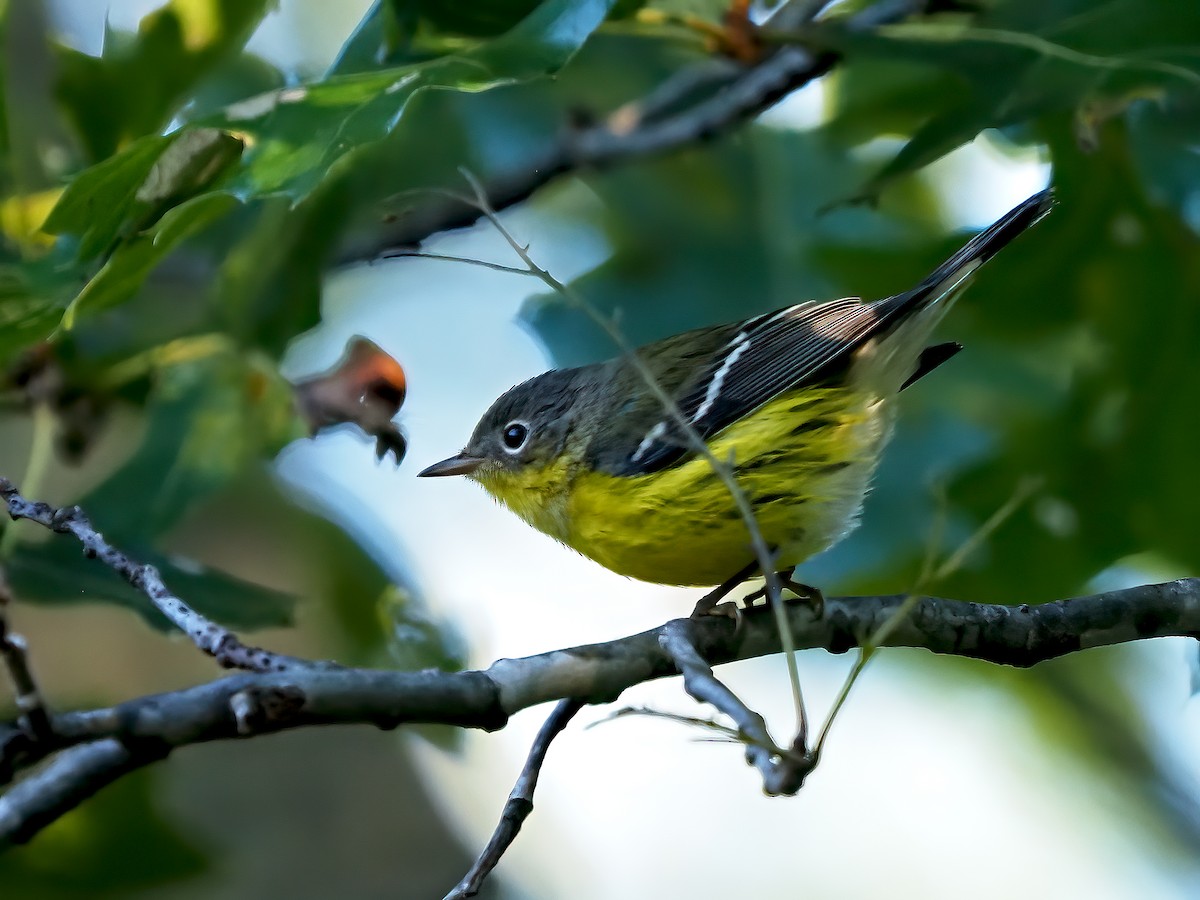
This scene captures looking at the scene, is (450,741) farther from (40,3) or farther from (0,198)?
(40,3)

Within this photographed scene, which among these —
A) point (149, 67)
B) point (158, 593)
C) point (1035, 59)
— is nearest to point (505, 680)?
point (158, 593)

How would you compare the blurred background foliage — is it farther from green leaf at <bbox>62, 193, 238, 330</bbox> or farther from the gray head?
the gray head

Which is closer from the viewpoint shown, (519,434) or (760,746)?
(760,746)

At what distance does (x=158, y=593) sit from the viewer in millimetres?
1757

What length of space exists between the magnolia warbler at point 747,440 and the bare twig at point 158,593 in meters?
1.20

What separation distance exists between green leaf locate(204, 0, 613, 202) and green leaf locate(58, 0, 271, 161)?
31.0 inches

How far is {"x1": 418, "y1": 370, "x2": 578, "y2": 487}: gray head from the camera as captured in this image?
3719mm

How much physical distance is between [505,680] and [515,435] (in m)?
2.14

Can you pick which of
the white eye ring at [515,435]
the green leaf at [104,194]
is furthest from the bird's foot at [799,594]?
the green leaf at [104,194]

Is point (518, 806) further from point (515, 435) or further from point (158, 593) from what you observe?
point (515, 435)

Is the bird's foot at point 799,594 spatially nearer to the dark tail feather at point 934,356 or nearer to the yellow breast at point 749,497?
the yellow breast at point 749,497


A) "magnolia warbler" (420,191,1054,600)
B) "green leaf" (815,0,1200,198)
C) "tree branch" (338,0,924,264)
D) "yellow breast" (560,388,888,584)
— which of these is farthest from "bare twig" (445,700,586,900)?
"tree branch" (338,0,924,264)

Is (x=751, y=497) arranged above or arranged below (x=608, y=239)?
below

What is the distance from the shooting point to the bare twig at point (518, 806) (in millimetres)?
1745
